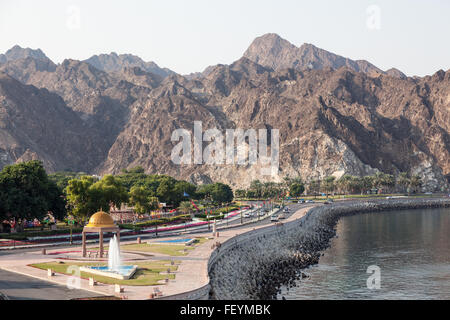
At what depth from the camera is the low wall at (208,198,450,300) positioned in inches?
2525

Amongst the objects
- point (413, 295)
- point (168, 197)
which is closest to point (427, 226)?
point (168, 197)

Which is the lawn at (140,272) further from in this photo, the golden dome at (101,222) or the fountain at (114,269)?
the golden dome at (101,222)

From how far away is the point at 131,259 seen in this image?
6669 centimetres

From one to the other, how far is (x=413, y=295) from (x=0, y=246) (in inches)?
2315

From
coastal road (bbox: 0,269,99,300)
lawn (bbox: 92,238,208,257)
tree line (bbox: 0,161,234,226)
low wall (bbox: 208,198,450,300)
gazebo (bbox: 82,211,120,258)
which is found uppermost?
tree line (bbox: 0,161,234,226)

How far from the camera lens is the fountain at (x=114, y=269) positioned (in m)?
54.0

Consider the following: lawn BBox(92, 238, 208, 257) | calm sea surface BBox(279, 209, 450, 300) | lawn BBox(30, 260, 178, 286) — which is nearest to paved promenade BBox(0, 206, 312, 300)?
lawn BBox(30, 260, 178, 286)

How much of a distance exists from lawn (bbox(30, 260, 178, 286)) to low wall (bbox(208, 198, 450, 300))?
5354mm

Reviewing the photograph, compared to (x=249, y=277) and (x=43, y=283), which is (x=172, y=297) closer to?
(x=43, y=283)

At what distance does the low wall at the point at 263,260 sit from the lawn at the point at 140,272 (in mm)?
5354

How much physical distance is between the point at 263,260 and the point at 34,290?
4168 cm

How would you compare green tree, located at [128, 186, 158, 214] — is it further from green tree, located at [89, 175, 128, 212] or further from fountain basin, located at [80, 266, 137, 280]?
fountain basin, located at [80, 266, 137, 280]

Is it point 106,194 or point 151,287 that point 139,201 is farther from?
point 151,287

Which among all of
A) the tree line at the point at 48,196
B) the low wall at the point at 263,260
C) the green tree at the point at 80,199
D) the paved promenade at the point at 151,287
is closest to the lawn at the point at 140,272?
the paved promenade at the point at 151,287
